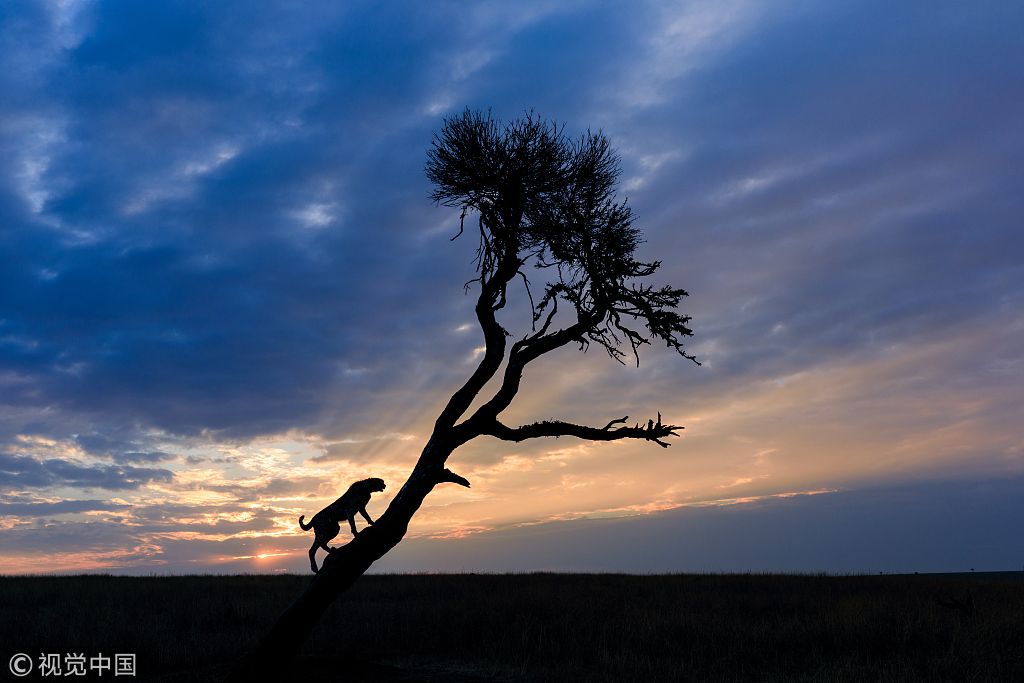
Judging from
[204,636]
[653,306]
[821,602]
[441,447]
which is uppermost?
[653,306]

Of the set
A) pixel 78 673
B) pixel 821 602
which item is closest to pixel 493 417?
pixel 78 673

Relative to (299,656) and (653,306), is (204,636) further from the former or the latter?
(653,306)

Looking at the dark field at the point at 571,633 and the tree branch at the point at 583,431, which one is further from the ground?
the tree branch at the point at 583,431

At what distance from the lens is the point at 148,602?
75.2 feet

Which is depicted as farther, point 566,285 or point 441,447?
point 566,285

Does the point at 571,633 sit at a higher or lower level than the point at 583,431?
lower

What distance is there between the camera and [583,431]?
1402 cm

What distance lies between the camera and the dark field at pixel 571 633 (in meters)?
13.7

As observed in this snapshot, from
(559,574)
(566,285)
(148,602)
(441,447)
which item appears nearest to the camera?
(441,447)

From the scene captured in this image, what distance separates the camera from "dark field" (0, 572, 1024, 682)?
44.8 feet

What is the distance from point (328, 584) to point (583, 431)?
5.41 meters

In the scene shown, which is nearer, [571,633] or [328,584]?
[328,584]

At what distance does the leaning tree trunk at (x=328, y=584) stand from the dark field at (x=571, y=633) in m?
1.19

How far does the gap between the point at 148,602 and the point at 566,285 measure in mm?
17541
